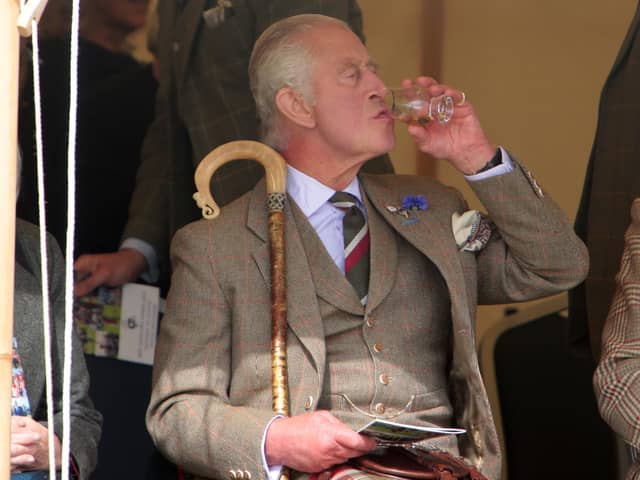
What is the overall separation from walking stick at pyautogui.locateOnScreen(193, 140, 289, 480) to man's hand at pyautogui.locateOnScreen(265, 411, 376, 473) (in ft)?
0.21

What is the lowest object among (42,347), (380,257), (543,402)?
(543,402)

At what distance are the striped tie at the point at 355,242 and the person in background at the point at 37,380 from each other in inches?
27.9

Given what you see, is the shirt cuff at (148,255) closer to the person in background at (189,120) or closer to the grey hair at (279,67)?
the person in background at (189,120)

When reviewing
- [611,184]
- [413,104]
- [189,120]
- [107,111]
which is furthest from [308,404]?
[107,111]

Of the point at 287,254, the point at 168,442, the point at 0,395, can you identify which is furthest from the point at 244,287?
the point at 0,395

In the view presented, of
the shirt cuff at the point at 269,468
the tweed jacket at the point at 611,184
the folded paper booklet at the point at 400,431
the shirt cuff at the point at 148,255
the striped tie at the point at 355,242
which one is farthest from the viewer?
the shirt cuff at the point at 148,255

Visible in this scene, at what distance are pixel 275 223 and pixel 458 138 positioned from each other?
Result: 0.50m

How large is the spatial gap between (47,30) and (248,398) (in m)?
1.90

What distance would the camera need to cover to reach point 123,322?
436 cm

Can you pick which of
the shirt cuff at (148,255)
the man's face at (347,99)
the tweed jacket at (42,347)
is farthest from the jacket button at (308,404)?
the shirt cuff at (148,255)

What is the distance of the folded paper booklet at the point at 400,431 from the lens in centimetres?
271

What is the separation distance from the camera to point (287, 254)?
3.32 meters

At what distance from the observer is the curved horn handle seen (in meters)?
3.38

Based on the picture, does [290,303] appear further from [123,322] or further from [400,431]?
[123,322]
